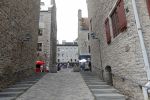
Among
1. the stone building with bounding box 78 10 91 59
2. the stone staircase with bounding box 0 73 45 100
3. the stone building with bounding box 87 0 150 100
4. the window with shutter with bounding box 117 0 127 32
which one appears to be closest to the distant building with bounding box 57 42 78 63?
the stone building with bounding box 78 10 91 59

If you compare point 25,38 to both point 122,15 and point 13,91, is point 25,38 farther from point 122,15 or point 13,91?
point 122,15

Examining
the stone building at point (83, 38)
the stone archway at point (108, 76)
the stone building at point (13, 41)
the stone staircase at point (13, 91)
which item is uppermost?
the stone building at point (83, 38)

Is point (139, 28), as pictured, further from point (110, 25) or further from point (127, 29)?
point (110, 25)

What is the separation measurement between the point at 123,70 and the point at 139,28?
2.68 metres

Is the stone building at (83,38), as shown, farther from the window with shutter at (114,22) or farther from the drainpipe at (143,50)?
the drainpipe at (143,50)

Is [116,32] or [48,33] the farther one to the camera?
[48,33]

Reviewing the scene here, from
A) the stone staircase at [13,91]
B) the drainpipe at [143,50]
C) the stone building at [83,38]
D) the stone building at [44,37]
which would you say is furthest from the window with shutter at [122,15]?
the stone building at [83,38]

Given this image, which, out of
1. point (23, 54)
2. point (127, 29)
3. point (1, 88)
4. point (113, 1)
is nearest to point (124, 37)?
point (127, 29)

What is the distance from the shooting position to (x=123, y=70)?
8820 mm

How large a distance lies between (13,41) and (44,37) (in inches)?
811

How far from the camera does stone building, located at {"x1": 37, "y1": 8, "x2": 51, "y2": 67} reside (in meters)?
32.0

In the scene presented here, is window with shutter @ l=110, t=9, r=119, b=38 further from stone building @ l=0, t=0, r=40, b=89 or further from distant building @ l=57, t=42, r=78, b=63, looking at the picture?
distant building @ l=57, t=42, r=78, b=63

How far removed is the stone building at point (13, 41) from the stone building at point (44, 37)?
15.6 meters

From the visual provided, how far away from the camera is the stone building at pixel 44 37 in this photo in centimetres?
3197
